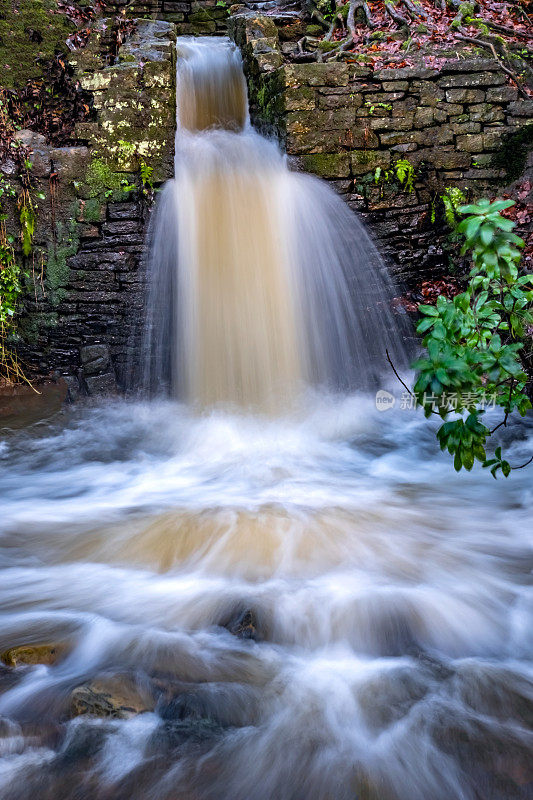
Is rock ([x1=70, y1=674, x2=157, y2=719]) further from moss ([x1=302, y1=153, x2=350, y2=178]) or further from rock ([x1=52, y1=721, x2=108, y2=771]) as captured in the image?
moss ([x1=302, y1=153, x2=350, y2=178])

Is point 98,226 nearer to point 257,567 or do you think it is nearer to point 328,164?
point 328,164

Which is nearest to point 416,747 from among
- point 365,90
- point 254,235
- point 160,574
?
point 160,574

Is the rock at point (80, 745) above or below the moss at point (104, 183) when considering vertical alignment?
below

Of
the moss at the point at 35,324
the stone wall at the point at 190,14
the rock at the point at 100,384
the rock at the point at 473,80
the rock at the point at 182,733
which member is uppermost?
the stone wall at the point at 190,14

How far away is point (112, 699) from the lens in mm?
2178

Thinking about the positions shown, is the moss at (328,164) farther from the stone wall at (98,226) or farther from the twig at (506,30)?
the twig at (506,30)

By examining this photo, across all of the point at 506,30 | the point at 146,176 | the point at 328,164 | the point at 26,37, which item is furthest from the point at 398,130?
the point at 26,37

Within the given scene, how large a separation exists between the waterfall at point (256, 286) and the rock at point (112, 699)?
3847 mm

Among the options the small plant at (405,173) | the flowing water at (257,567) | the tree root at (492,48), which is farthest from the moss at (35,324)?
the tree root at (492,48)

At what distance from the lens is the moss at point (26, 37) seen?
6926 mm

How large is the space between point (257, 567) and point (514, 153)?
18.2ft

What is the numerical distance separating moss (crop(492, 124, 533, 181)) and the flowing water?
175 centimetres

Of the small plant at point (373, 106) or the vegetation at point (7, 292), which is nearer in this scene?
the vegetation at point (7, 292)

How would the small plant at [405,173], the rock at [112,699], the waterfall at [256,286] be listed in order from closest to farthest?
the rock at [112,699] → the waterfall at [256,286] → the small plant at [405,173]
